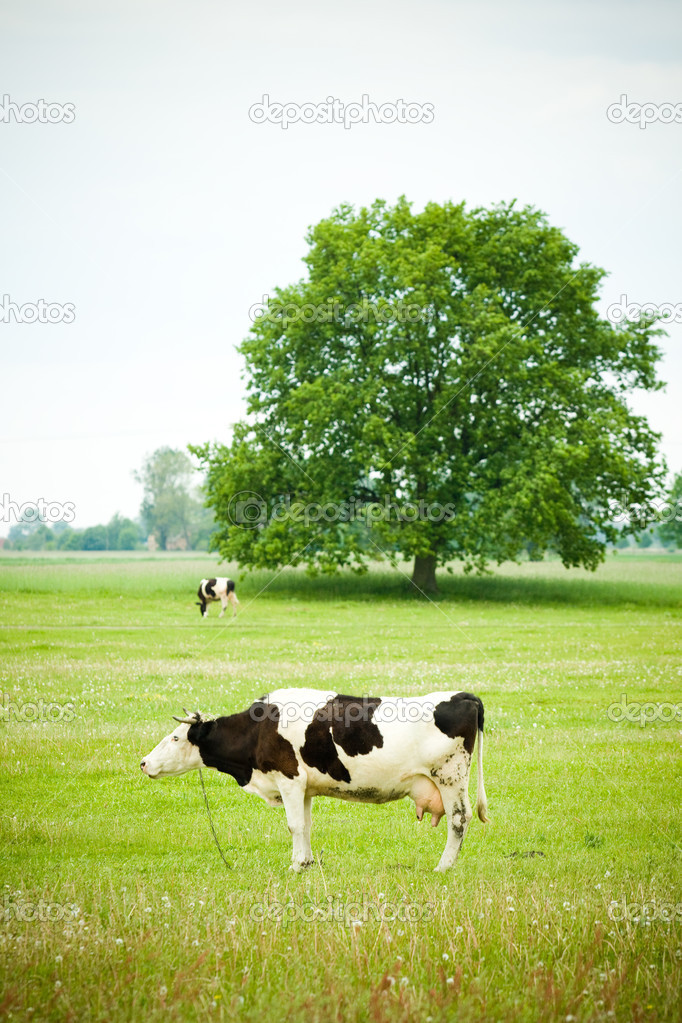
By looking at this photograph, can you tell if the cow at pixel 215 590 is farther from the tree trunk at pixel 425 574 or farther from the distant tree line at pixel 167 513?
the distant tree line at pixel 167 513

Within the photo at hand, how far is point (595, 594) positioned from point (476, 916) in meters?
42.6

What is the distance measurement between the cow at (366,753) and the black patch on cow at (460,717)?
1cm

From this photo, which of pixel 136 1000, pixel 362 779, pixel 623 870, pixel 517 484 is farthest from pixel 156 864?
pixel 517 484

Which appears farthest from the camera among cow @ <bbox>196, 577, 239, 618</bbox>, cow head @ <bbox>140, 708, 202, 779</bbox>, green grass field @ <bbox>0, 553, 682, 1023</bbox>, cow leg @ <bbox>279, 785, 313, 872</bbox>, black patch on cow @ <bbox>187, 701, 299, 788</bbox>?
cow @ <bbox>196, 577, 239, 618</bbox>

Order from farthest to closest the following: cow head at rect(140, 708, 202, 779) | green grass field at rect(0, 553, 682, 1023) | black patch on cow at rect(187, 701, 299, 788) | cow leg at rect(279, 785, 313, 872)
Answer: cow head at rect(140, 708, 202, 779), black patch on cow at rect(187, 701, 299, 788), cow leg at rect(279, 785, 313, 872), green grass field at rect(0, 553, 682, 1023)

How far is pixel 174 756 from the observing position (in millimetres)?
10047

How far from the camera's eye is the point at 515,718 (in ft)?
54.1

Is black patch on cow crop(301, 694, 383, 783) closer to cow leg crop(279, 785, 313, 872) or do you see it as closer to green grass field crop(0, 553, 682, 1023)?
cow leg crop(279, 785, 313, 872)

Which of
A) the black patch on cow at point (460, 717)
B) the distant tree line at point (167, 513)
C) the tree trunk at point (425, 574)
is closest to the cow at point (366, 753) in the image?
the black patch on cow at point (460, 717)

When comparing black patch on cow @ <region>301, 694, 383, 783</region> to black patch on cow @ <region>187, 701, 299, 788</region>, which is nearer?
black patch on cow @ <region>301, 694, 383, 783</region>

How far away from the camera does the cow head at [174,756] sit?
10.0m

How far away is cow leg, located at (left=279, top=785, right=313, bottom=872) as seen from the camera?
9367 millimetres

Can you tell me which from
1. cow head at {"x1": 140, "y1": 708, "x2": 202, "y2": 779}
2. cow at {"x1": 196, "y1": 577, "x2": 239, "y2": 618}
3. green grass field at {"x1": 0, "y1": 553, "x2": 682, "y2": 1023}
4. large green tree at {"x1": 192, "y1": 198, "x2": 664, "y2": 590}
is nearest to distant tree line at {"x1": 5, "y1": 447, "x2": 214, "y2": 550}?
large green tree at {"x1": 192, "y1": 198, "x2": 664, "y2": 590}

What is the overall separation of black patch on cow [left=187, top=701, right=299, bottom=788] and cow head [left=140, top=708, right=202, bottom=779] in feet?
0.25
